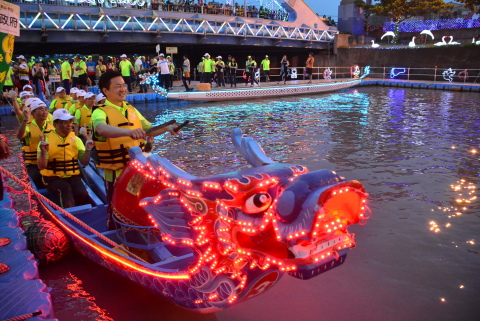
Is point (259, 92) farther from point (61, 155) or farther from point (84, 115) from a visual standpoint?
point (61, 155)

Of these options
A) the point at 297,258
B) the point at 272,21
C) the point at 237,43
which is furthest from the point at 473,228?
the point at 272,21

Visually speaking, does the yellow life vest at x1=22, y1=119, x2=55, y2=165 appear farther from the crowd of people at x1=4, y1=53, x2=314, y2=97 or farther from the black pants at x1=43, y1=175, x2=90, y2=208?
the crowd of people at x1=4, y1=53, x2=314, y2=97

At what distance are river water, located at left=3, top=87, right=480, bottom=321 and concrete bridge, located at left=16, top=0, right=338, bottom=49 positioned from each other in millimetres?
9430

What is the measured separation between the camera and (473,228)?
5746 mm

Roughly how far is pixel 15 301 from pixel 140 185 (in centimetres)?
143

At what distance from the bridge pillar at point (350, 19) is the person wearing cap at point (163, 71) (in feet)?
91.8

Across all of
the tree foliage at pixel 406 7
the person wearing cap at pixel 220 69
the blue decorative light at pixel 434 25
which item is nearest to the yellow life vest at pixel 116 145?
the person wearing cap at pixel 220 69

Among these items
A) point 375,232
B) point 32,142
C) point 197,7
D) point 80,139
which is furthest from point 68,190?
point 197,7

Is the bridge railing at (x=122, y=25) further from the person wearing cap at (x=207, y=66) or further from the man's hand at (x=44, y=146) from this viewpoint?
the man's hand at (x=44, y=146)

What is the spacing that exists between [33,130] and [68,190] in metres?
1.68

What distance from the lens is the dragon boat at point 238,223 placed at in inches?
91.0

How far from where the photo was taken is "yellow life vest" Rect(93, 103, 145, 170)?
4.23 meters

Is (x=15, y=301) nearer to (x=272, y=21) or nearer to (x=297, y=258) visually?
(x=297, y=258)

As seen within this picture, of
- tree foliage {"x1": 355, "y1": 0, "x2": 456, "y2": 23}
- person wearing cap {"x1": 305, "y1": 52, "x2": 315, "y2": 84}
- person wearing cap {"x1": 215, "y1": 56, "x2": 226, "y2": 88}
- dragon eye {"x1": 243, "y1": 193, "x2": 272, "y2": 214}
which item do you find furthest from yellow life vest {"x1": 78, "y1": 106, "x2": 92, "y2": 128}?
tree foliage {"x1": 355, "y1": 0, "x2": 456, "y2": 23}
